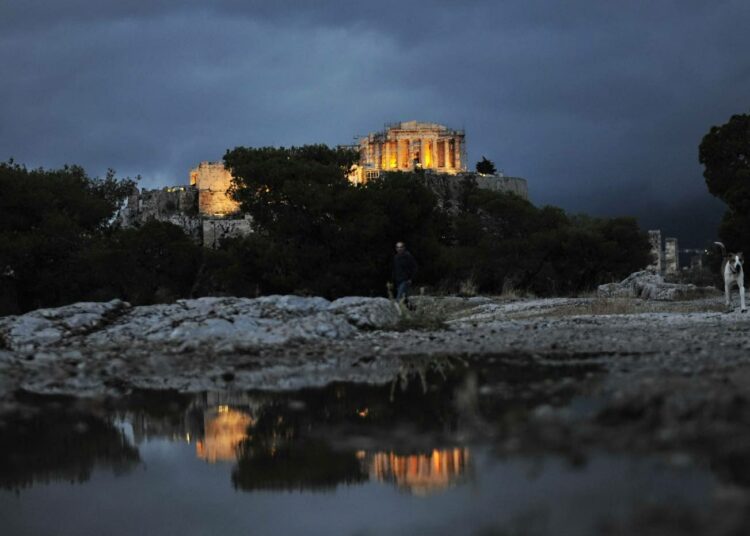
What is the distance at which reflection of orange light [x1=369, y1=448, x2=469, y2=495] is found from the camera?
445cm

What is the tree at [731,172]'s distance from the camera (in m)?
35.6

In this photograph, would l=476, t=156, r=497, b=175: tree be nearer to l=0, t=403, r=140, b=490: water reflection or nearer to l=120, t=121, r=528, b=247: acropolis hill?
l=120, t=121, r=528, b=247: acropolis hill

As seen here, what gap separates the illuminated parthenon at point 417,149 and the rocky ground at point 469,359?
11927 centimetres

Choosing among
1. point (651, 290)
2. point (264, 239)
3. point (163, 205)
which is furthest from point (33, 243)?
point (163, 205)

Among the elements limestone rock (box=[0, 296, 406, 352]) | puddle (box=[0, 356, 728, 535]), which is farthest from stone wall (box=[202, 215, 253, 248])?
puddle (box=[0, 356, 728, 535])

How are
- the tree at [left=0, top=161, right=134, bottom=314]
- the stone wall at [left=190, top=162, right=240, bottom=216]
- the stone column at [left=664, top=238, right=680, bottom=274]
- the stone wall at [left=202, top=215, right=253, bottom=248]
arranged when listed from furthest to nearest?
the stone wall at [left=190, top=162, right=240, bottom=216]
the stone column at [left=664, top=238, right=680, bottom=274]
the stone wall at [left=202, top=215, right=253, bottom=248]
the tree at [left=0, top=161, right=134, bottom=314]

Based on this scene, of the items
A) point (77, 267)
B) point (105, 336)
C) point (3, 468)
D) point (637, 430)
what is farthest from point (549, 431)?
point (77, 267)

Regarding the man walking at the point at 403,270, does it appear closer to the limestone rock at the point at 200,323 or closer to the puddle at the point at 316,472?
the limestone rock at the point at 200,323

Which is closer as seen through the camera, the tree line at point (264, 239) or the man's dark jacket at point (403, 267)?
the man's dark jacket at point (403, 267)

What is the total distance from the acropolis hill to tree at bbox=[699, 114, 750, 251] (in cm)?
2770

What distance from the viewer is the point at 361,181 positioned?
70375 millimetres

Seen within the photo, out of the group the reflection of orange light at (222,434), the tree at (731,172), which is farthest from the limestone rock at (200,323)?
the tree at (731,172)

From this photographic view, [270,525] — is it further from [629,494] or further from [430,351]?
[430,351]

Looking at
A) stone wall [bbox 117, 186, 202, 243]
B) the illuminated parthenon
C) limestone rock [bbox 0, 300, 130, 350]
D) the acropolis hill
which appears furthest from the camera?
the illuminated parthenon
